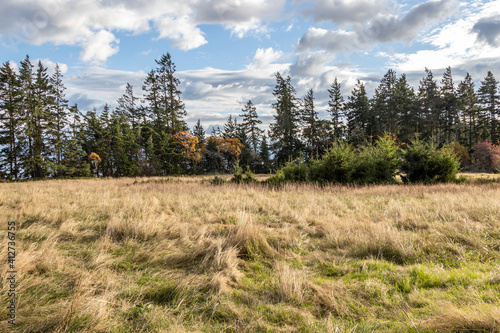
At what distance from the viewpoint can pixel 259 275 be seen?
3479 millimetres

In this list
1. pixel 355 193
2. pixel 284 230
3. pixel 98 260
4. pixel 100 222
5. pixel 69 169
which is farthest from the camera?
pixel 69 169

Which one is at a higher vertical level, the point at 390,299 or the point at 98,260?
the point at 98,260

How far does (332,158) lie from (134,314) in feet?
42.8

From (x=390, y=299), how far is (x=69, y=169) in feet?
121

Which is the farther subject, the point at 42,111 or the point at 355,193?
the point at 42,111

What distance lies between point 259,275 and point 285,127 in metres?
39.9

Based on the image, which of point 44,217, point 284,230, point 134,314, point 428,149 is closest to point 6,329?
point 134,314

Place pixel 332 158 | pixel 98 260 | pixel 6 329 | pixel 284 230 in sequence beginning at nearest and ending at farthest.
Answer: pixel 6 329, pixel 98 260, pixel 284 230, pixel 332 158

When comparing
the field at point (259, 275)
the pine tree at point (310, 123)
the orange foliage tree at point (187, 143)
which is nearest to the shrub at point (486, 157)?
the pine tree at point (310, 123)

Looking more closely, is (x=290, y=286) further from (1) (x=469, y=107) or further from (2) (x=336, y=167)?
(1) (x=469, y=107)

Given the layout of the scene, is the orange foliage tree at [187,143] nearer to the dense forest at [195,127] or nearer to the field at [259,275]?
the dense forest at [195,127]

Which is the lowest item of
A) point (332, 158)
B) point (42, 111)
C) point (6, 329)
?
point (6, 329)

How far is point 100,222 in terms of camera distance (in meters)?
5.71

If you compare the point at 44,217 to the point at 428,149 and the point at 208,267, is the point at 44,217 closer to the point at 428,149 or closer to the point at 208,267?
the point at 208,267
